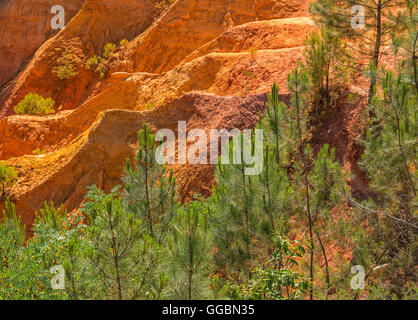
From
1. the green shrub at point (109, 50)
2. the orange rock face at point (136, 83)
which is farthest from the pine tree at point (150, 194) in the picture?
the green shrub at point (109, 50)

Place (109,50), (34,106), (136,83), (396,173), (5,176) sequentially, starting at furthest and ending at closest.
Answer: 1. (109,50)
2. (34,106)
3. (136,83)
4. (5,176)
5. (396,173)

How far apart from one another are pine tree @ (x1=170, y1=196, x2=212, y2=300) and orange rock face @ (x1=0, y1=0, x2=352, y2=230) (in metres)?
6.49

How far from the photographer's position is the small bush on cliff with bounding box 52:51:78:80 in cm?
2412

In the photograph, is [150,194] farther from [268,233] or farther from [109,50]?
[109,50]

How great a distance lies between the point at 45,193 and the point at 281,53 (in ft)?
31.2

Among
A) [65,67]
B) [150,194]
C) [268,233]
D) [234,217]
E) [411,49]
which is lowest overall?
[268,233]

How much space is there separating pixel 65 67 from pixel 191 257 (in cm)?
2158

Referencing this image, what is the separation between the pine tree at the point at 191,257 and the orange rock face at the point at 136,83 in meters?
6.49

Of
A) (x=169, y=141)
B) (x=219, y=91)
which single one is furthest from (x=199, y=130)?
(x=219, y=91)

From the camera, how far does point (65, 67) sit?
24.2 meters

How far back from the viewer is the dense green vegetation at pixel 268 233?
5.22 metres

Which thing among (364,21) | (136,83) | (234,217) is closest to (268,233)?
(234,217)

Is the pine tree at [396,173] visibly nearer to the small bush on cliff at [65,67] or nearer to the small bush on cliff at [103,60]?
the small bush on cliff at [103,60]

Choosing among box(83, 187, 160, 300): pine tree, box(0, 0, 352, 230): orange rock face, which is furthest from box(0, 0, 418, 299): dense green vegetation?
box(0, 0, 352, 230): orange rock face
